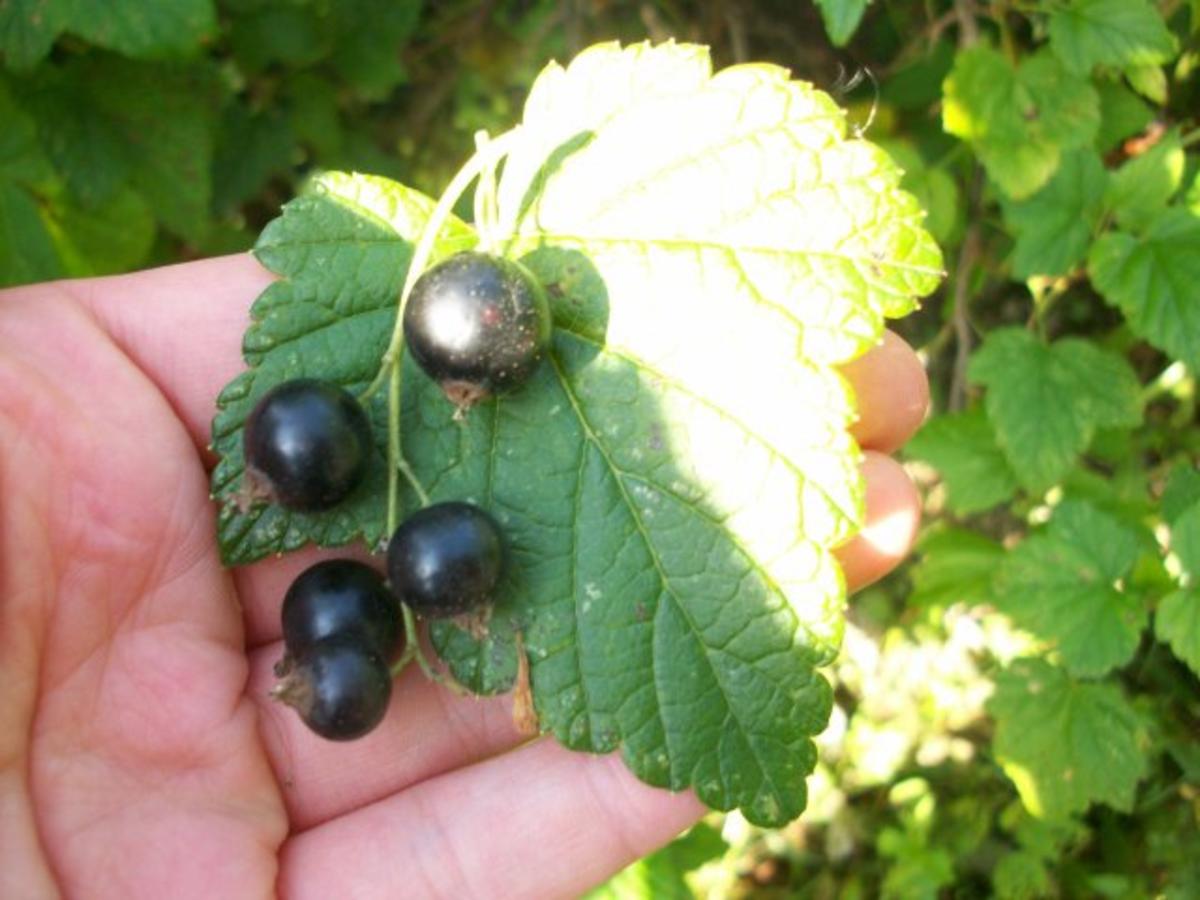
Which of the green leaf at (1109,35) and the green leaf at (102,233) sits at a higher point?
the green leaf at (1109,35)

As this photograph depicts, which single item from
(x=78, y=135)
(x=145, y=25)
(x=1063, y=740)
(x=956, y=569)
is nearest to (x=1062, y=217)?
(x=956, y=569)

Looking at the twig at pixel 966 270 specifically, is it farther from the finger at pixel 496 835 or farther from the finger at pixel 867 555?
A: the finger at pixel 496 835

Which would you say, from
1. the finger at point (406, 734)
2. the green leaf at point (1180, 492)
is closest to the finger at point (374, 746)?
the finger at point (406, 734)

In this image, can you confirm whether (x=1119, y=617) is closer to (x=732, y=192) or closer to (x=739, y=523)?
(x=739, y=523)

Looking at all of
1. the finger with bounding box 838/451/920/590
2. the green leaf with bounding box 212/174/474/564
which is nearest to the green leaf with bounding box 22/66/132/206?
the green leaf with bounding box 212/174/474/564

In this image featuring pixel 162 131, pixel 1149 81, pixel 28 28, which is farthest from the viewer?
pixel 162 131

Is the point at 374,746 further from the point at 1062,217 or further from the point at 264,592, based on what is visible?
the point at 1062,217
